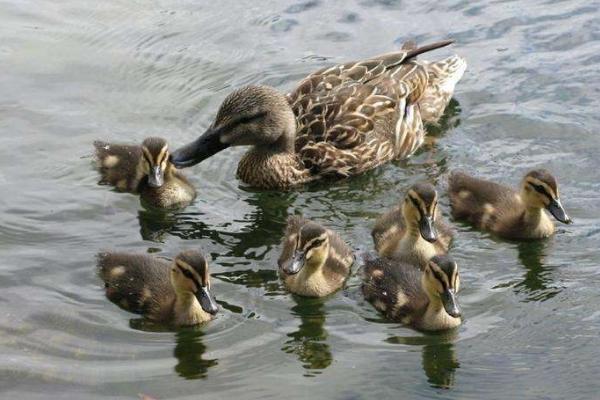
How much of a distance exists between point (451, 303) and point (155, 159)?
2.20 metres

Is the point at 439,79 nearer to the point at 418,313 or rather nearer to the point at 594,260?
the point at 594,260

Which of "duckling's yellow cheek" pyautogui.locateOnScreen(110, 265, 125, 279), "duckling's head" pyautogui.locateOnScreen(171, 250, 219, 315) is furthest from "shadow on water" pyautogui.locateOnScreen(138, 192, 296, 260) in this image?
"duckling's head" pyautogui.locateOnScreen(171, 250, 219, 315)

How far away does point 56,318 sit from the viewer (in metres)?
6.07

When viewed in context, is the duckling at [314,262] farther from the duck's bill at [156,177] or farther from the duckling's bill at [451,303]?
the duck's bill at [156,177]

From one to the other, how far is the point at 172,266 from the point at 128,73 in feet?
10.4

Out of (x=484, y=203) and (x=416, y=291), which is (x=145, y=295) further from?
(x=484, y=203)

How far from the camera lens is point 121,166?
295 inches

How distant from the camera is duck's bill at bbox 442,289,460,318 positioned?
5797 mm

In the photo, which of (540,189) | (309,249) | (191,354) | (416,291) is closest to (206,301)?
(191,354)

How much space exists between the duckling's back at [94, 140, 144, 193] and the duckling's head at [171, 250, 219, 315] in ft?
5.23

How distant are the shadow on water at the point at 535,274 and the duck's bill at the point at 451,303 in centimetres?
63

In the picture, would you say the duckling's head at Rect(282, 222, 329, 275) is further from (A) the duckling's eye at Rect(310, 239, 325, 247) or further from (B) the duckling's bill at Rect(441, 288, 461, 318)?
(B) the duckling's bill at Rect(441, 288, 461, 318)

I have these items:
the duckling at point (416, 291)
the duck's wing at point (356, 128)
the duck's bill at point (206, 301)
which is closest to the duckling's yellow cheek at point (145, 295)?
the duck's bill at point (206, 301)

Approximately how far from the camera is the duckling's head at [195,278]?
19.1ft
